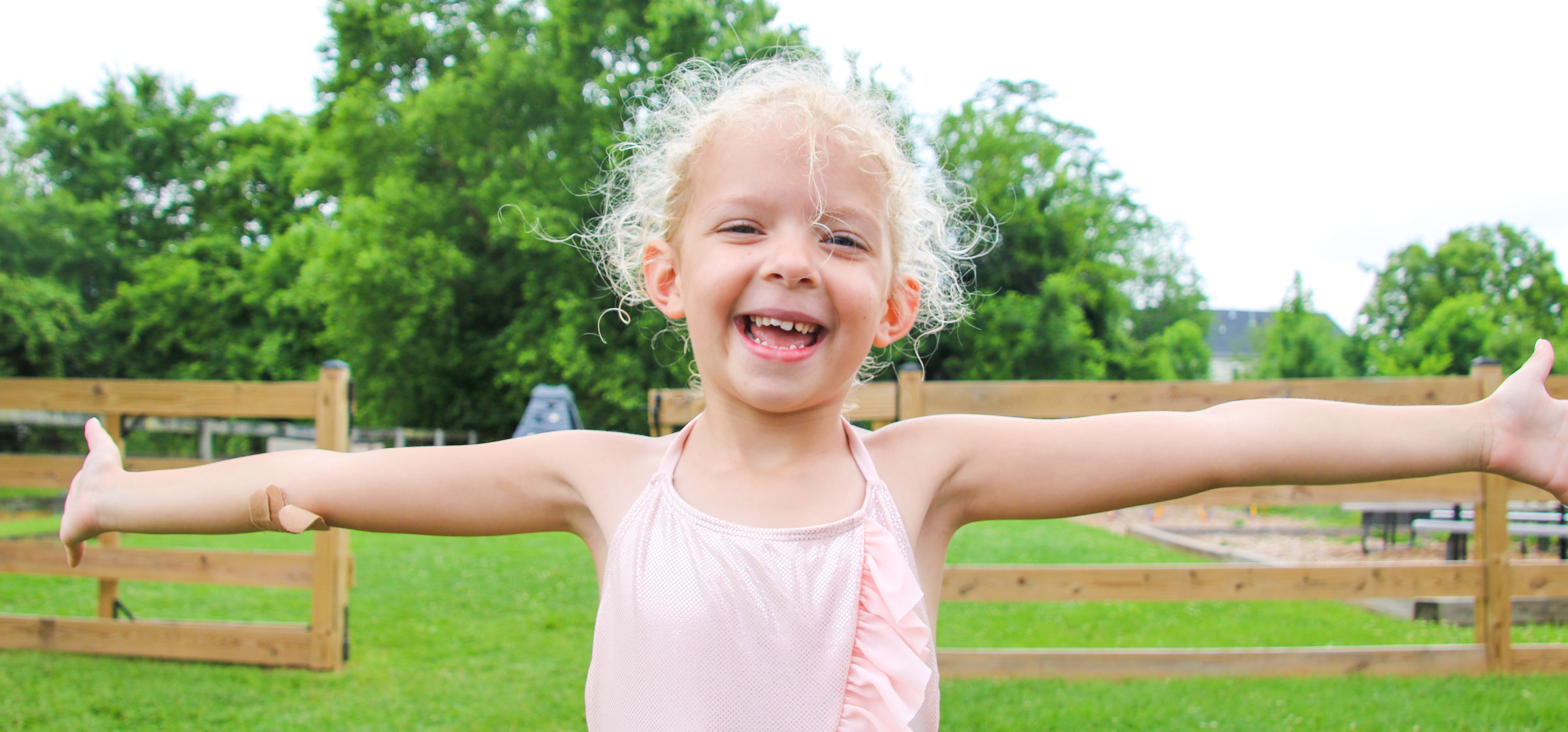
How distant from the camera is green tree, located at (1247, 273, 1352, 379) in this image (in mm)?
26641

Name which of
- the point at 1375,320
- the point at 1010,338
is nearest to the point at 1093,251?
the point at 1010,338

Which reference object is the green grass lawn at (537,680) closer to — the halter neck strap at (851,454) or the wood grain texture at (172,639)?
the wood grain texture at (172,639)

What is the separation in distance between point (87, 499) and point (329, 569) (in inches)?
141

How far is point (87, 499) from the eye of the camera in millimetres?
1378

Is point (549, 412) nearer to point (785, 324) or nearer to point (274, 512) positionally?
point (274, 512)

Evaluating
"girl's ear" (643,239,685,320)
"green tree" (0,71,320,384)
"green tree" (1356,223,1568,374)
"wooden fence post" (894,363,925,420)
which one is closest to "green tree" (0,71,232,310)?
"green tree" (0,71,320,384)

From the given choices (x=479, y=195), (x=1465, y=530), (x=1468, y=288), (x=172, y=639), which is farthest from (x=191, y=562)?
(x=1468, y=288)

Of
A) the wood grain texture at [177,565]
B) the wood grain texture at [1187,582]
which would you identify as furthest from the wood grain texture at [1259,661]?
the wood grain texture at [177,565]

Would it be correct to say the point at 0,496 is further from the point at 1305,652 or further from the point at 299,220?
the point at 1305,652

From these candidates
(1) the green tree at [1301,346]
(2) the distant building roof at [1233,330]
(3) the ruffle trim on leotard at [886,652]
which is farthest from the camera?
(2) the distant building roof at [1233,330]

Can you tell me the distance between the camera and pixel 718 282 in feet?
3.93

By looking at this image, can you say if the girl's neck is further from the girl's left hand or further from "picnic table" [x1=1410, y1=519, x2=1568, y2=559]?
"picnic table" [x1=1410, y1=519, x2=1568, y2=559]

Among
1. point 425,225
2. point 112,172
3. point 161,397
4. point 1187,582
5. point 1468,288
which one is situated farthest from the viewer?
point 1468,288

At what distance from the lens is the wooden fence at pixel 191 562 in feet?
15.5
